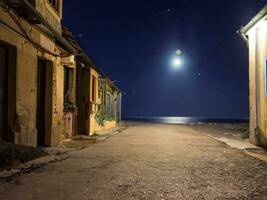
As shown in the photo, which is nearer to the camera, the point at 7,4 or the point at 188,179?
the point at 188,179

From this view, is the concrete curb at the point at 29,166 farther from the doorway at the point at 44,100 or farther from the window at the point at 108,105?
the window at the point at 108,105

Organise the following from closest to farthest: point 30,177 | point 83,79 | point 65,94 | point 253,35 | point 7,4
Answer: point 30,177, point 7,4, point 253,35, point 65,94, point 83,79

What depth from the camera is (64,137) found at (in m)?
15.8

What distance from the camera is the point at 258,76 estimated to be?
13672 millimetres

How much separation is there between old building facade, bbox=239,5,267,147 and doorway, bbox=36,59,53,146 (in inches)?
313

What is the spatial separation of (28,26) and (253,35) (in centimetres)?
891

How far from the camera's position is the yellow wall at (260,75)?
13.1 meters

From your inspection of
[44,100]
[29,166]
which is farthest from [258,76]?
[29,166]

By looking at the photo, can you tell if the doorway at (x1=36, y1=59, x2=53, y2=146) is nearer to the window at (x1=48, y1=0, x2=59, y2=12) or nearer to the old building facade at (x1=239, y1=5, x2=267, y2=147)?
the window at (x1=48, y1=0, x2=59, y2=12)

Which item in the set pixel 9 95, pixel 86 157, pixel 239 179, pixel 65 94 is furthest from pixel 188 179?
pixel 65 94

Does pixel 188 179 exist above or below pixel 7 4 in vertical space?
below

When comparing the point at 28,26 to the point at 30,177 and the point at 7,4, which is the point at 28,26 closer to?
the point at 7,4

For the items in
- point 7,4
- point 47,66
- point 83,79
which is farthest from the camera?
point 83,79

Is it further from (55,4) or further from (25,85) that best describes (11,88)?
(55,4)
